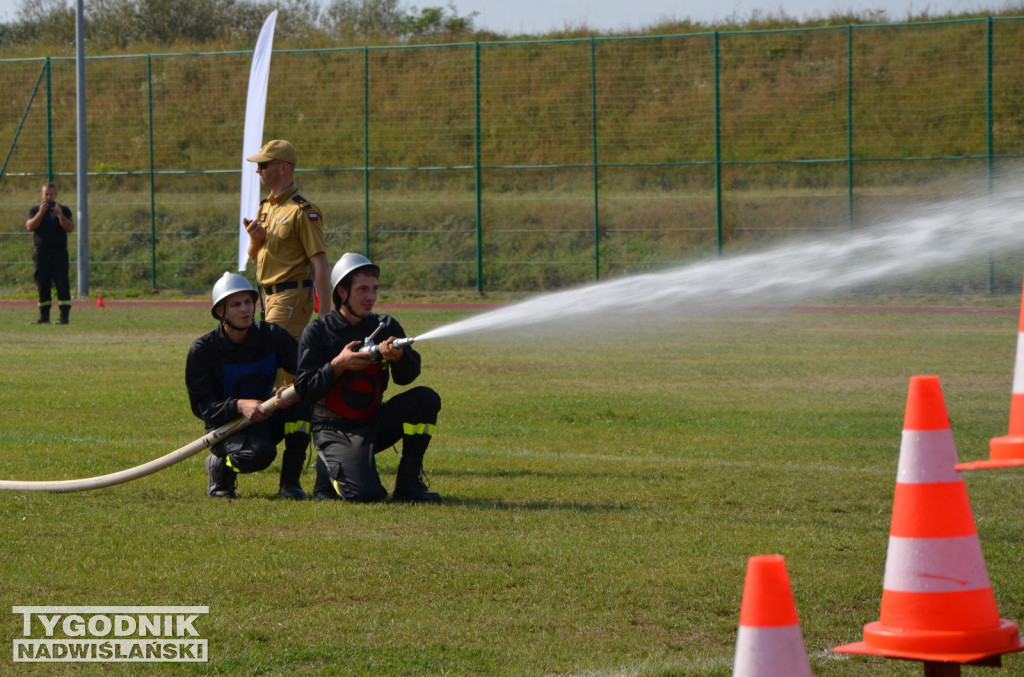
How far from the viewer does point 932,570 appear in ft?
13.9

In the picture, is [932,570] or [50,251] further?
[50,251]

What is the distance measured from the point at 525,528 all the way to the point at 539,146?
94.6ft

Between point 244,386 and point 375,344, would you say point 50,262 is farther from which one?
point 375,344

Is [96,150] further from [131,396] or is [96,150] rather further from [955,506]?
[955,506]

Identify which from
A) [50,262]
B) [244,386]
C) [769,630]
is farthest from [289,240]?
[50,262]

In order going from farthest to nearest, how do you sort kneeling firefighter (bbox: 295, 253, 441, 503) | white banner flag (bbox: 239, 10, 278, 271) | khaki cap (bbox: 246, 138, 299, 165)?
white banner flag (bbox: 239, 10, 278, 271) → khaki cap (bbox: 246, 138, 299, 165) → kneeling firefighter (bbox: 295, 253, 441, 503)

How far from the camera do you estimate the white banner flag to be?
40.0ft

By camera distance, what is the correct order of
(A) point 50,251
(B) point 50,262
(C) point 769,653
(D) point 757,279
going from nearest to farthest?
(C) point 769,653 → (D) point 757,279 → (B) point 50,262 → (A) point 50,251

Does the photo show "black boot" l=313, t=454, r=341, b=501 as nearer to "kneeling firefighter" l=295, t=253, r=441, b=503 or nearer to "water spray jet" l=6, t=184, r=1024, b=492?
"kneeling firefighter" l=295, t=253, r=441, b=503

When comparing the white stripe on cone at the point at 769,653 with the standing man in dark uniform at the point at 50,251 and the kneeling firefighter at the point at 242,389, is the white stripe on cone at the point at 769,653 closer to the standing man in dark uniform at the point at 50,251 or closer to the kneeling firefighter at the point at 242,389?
the kneeling firefighter at the point at 242,389

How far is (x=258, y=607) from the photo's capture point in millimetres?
5660

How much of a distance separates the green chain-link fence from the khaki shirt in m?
20.6

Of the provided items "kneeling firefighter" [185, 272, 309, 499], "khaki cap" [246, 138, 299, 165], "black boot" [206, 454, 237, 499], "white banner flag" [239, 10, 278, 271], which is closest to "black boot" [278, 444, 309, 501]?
"kneeling firefighter" [185, 272, 309, 499]

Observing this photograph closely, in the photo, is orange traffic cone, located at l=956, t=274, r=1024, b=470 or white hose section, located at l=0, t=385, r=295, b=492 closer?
orange traffic cone, located at l=956, t=274, r=1024, b=470
